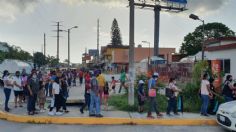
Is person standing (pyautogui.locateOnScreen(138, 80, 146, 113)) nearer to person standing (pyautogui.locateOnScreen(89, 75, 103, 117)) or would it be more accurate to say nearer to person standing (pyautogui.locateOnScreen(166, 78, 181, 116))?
person standing (pyautogui.locateOnScreen(166, 78, 181, 116))

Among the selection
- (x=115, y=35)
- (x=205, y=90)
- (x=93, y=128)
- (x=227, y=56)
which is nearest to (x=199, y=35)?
(x=115, y=35)

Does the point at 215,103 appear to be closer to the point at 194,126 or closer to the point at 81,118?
the point at 194,126

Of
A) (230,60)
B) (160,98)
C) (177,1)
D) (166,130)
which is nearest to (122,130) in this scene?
(166,130)

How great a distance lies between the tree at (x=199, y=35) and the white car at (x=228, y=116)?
223 ft

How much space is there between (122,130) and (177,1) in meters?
37.6

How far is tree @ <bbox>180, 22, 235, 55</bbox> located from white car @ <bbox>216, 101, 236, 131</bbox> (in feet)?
223

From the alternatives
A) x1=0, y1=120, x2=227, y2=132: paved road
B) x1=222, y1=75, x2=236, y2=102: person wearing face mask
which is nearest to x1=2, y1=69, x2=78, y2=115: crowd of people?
x1=0, y1=120, x2=227, y2=132: paved road

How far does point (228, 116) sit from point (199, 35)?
236 ft

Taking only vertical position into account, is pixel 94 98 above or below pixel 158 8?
below

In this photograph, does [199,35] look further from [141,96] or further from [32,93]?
[32,93]

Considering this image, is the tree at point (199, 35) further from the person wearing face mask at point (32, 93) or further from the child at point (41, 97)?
the person wearing face mask at point (32, 93)

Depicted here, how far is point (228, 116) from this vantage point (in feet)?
37.7

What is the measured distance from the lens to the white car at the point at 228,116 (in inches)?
445

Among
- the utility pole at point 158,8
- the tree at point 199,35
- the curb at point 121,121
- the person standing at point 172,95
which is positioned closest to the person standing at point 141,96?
the person standing at point 172,95
